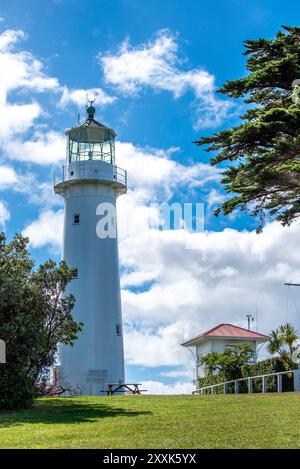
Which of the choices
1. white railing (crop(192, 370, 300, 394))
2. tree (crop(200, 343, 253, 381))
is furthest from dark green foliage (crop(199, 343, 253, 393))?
white railing (crop(192, 370, 300, 394))

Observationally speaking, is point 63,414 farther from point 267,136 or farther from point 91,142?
point 91,142

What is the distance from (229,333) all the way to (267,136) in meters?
23.2

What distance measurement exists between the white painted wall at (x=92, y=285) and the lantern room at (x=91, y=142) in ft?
2.21

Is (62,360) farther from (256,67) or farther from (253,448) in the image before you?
(253,448)

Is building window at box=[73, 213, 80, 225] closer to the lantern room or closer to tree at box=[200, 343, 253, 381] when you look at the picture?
the lantern room

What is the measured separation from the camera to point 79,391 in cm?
3269

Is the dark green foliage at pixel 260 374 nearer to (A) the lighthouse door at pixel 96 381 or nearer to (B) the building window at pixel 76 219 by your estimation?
(A) the lighthouse door at pixel 96 381

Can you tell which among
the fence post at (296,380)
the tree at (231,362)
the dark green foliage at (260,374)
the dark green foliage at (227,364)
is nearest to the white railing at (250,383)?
the fence post at (296,380)

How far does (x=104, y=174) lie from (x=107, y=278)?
17.1ft

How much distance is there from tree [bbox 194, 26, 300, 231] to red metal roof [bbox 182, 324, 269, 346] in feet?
64.7

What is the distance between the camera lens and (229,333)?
38.6 metres

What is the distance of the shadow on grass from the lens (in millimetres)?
16578

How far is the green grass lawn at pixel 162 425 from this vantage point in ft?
39.3

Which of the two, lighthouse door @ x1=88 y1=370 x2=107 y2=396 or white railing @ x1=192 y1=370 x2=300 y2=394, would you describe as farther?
lighthouse door @ x1=88 y1=370 x2=107 y2=396
